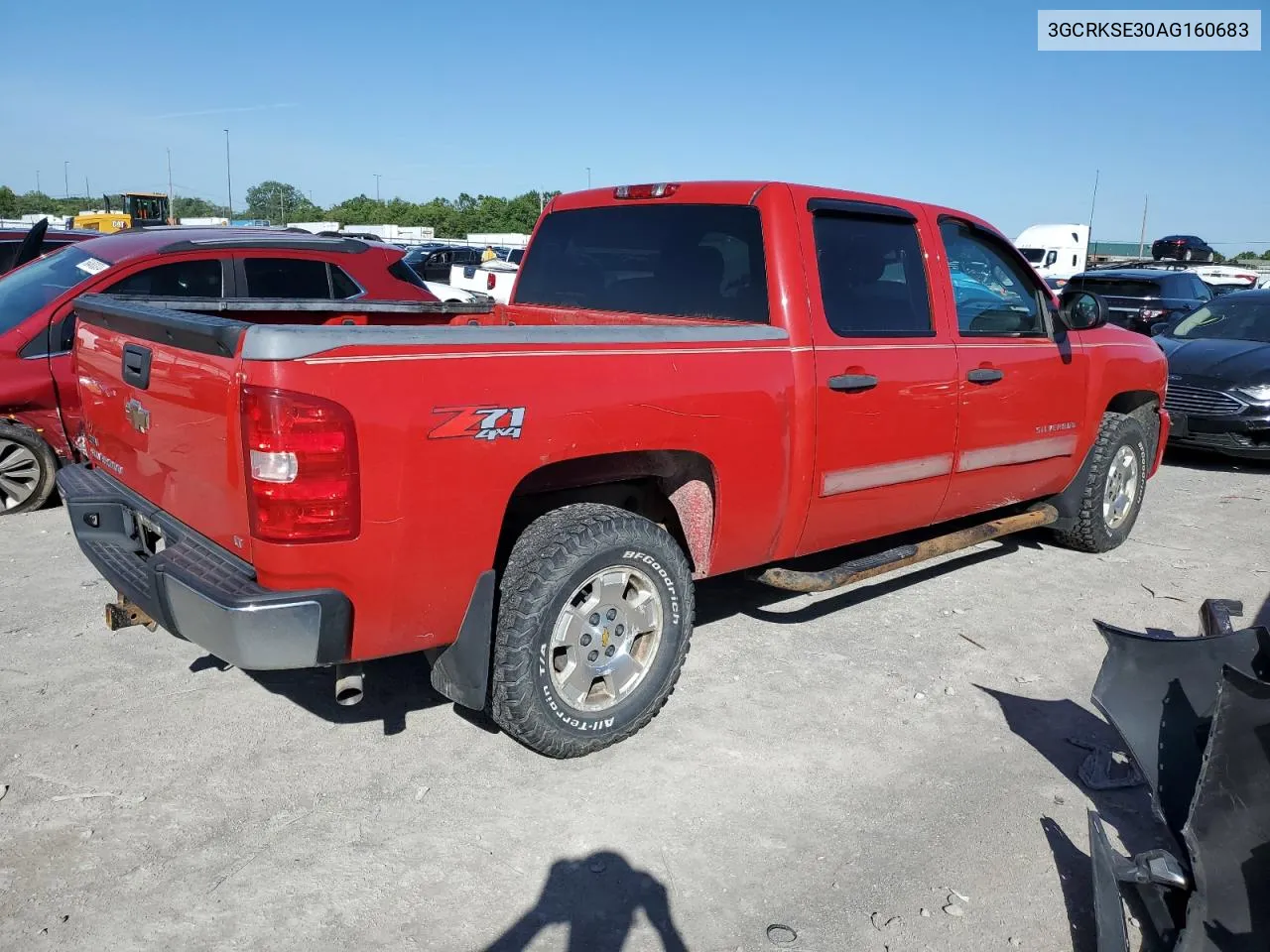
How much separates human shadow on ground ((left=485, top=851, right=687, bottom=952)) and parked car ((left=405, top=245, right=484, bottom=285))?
16.8 metres

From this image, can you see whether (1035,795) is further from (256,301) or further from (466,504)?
(256,301)

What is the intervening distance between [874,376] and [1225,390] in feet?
22.0

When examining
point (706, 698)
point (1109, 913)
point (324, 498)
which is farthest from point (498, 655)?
point (1109, 913)

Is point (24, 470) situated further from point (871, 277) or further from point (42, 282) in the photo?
point (871, 277)

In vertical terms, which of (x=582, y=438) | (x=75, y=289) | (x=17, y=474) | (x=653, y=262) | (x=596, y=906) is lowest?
(x=596, y=906)

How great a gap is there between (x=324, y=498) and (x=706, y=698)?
2004 millimetres

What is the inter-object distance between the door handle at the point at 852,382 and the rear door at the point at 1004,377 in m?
0.68

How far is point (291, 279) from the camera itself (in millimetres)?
7043

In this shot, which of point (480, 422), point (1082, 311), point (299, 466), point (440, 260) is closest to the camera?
point (299, 466)

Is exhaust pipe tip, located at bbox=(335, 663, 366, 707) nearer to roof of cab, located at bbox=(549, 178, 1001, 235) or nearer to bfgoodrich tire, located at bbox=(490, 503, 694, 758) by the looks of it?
bfgoodrich tire, located at bbox=(490, 503, 694, 758)

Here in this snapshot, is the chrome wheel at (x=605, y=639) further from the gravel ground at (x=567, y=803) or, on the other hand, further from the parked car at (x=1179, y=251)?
the parked car at (x=1179, y=251)

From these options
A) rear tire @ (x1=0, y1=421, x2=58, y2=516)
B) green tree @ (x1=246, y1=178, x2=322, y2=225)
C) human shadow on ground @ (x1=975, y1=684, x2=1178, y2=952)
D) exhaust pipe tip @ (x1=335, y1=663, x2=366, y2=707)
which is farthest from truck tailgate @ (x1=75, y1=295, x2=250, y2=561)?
green tree @ (x1=246, y1=178, x2=322, y2=225)

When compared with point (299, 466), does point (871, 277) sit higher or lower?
higher

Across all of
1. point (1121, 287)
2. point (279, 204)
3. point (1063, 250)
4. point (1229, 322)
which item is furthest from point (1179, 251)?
point (279, 204)
